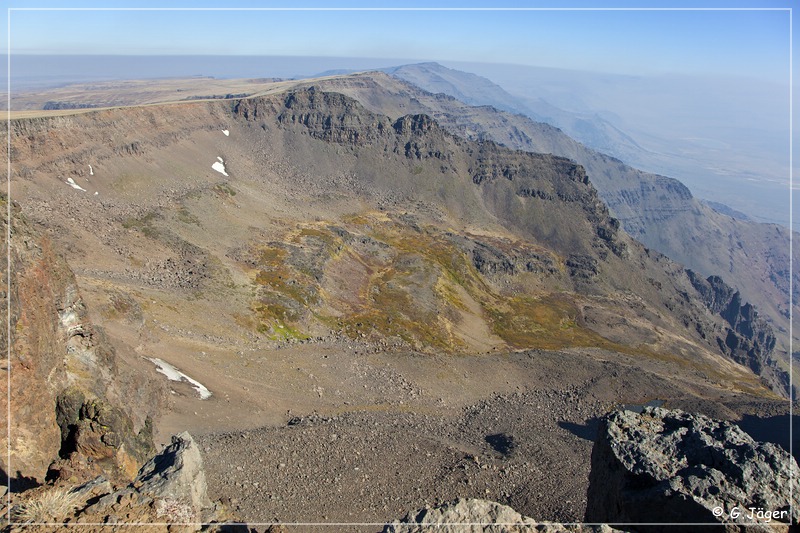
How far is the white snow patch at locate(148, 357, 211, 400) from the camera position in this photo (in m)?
45.5

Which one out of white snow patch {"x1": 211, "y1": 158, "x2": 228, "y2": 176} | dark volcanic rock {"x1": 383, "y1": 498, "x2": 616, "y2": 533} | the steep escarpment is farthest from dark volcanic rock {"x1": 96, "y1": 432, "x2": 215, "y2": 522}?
white snow patch {"x1": 211, "y1": 158, "x2": 228, "y2": 176}

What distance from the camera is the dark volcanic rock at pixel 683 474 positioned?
47.1 feet

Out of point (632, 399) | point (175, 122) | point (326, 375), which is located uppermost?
point (175, 122)

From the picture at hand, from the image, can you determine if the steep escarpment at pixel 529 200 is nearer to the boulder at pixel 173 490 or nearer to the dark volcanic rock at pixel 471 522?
the boulder at pixel 173 490

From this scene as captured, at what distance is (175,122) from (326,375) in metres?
128

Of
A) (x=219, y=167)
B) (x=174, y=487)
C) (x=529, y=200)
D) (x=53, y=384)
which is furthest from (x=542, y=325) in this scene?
(x=174, y=487)

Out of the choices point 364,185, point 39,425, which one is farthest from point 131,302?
point 364,185

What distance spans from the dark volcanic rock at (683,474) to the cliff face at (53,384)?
20.6m

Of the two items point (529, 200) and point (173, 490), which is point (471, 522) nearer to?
point (173, 490)

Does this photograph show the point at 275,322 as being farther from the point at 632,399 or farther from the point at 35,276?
the point at 632,399

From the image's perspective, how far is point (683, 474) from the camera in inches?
623

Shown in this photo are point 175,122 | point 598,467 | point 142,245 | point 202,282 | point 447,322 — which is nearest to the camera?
point 598,467

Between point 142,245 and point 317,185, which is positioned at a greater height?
point 317,185

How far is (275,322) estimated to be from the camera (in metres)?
72.2
